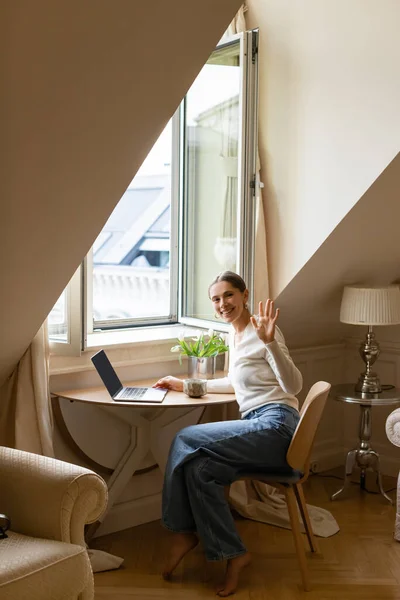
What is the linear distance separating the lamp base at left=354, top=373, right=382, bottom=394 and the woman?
3.05ft

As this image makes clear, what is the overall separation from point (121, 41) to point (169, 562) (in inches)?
82.1

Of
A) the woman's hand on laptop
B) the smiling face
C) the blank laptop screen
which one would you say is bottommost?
the woman's hand on laptop

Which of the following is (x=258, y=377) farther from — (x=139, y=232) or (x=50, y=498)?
(x=139, y=232)

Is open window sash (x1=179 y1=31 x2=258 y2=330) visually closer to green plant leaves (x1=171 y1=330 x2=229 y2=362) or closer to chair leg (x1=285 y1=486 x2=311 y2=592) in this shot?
green plant leaves (x1=171 y1=330 x2=229 y2=362)

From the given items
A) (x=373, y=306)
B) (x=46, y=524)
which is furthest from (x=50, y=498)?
(x=373, y=306)

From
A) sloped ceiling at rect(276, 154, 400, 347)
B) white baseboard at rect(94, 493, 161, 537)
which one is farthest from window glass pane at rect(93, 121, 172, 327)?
white baseboard at rect(94, 493, 161, 537)

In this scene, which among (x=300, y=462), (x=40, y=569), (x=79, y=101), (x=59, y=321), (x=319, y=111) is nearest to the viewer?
(x=79, y=101)

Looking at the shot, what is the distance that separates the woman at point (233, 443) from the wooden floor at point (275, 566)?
4.2 inches

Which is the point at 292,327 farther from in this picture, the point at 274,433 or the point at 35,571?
the point at 35,571

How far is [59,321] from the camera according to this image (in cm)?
340

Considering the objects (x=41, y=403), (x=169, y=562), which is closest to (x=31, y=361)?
(x=41, y=403)

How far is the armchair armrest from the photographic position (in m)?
2.43

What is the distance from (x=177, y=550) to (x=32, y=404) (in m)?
0.84

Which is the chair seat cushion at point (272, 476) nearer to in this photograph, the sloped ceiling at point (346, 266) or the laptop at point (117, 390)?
the laptop at point (117, 390)
